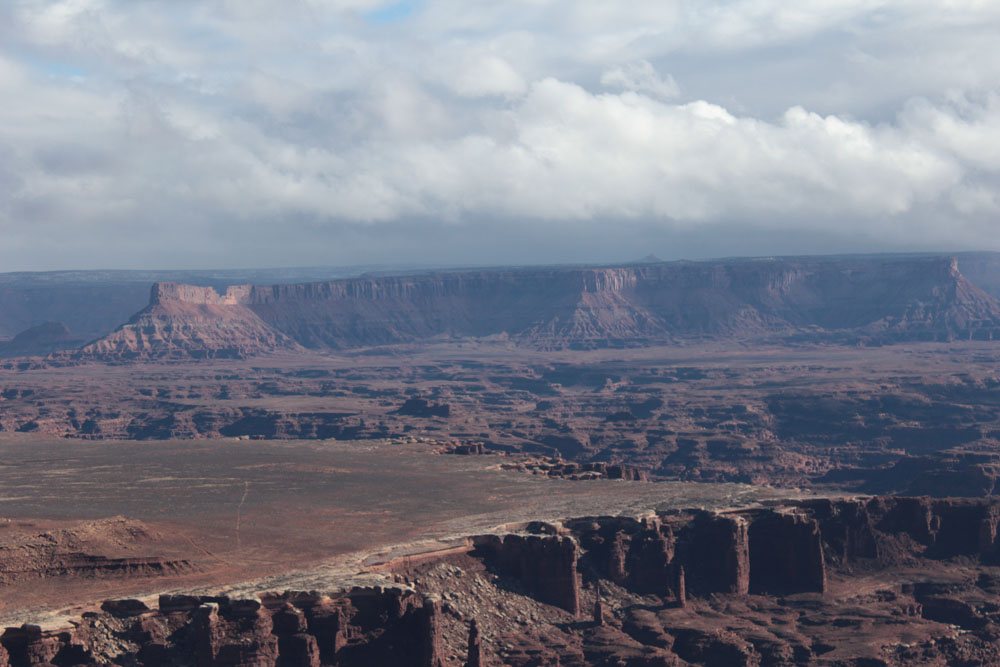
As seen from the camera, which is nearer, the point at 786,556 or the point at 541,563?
the point at 541,563

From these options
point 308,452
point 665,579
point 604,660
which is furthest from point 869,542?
point 308,452

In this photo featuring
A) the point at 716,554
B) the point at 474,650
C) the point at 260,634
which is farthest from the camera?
the point at 716,554

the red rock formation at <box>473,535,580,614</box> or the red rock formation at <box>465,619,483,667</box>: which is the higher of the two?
the red rock formation at <box>473,535,580,614</box>

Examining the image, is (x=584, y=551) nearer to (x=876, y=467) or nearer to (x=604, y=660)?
(x=604, y=660)

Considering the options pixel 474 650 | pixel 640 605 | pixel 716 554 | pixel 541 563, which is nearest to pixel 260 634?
pixel 474 650

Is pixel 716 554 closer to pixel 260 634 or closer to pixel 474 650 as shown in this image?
pixel 474 650

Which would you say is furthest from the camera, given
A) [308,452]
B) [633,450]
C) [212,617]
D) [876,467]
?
[633,450]

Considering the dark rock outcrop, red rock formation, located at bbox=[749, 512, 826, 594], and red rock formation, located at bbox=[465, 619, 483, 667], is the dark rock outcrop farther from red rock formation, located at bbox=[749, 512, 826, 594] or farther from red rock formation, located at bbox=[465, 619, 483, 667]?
red rock formation, located at bbox=[749, 512, 826, 594]

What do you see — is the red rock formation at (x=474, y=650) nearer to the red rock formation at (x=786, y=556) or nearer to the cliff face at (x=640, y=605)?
the cliff face at (x=640, y=605)

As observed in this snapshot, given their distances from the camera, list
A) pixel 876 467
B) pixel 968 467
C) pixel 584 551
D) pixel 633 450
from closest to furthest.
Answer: pixel 584 551
pixel 968 467
pixel 876 467
pixel 633 450

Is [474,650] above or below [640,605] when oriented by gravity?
→ above

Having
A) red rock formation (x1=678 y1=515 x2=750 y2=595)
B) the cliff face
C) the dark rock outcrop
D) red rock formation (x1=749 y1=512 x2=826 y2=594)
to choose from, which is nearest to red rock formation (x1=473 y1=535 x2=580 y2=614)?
the cliff face
